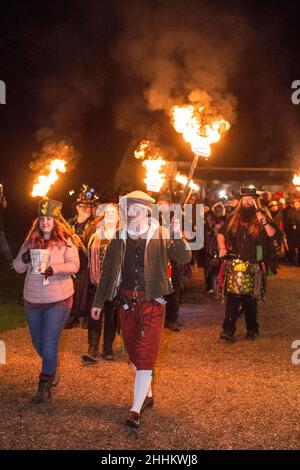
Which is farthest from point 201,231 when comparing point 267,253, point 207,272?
point 267,253

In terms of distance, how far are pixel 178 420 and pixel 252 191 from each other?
3.95m

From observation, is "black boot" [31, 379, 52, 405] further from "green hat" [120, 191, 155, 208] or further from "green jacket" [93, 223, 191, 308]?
"green hat" [120, 191, 155, 208]

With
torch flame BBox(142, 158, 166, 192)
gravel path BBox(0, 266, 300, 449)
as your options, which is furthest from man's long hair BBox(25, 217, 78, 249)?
torch flame BBox(142, 158, 166, 192)

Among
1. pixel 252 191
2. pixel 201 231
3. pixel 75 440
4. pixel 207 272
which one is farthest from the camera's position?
pixel 201 231

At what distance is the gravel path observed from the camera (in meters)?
4.62

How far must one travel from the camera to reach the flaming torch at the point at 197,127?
27.9 ft

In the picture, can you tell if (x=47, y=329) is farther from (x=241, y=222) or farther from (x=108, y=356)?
(x=241, y=222)

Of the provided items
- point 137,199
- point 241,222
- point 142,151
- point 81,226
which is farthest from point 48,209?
point 142,151

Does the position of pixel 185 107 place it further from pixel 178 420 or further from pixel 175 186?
pixel 175 186

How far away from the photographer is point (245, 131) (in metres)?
39.8

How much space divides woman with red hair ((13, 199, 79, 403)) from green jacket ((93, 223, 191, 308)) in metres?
0.46

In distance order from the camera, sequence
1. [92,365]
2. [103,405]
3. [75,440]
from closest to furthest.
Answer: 1. [75,440]
2. [103,405]
3. [92,365]

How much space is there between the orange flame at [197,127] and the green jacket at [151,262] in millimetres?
3304

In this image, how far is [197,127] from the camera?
905 cm
